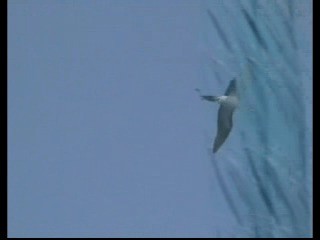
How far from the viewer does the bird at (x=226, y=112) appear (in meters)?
2.65

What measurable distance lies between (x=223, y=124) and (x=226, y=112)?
0.15 ft

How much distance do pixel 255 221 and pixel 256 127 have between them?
364mm

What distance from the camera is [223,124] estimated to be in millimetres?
2664

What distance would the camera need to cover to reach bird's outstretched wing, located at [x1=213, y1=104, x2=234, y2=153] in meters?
2.65

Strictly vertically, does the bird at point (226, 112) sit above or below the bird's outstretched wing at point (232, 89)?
below

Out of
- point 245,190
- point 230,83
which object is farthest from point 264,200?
point 230,83

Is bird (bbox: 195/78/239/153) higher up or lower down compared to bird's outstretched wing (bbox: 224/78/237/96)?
lower down

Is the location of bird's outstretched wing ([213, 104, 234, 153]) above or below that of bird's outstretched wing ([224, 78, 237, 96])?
below

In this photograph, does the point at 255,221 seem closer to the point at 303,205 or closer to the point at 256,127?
the point at 303,205

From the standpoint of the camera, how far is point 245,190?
9.02 ft

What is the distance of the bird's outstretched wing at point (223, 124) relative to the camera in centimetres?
265

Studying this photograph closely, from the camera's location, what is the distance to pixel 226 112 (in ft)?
8.74

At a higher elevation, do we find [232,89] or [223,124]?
[232,89]

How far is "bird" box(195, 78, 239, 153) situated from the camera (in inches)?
104
